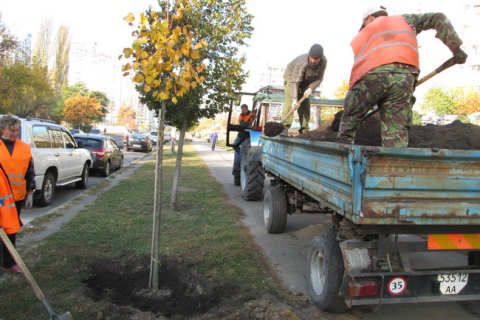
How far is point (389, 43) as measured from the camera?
135 inches

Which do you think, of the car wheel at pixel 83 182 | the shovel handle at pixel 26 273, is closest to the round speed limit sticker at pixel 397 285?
the shovel handle at pixel 26 273

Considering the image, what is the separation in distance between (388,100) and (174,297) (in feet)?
9.81

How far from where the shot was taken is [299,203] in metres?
5.34

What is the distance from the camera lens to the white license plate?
299cm

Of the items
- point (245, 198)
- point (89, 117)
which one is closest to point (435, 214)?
point (245, 198)

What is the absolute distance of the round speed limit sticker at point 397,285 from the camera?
289cm

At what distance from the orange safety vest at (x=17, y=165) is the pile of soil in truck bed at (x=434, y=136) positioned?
11.8ft

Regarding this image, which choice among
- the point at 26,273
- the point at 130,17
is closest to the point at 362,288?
the point at 26,273

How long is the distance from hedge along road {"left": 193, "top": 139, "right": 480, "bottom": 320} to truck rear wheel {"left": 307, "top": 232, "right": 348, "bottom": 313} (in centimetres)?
31

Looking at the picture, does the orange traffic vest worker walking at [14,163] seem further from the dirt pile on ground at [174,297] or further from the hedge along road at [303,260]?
the hedge along road at [303,260]

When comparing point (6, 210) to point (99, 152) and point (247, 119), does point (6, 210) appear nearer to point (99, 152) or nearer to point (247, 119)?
point (247, 119)

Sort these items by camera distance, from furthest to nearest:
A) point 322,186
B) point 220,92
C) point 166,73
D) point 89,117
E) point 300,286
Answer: point 89,117 → point 220,92 → point 300,286 → point 166,73 → point 322,186

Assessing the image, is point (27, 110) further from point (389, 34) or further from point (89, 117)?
point (389, 34)

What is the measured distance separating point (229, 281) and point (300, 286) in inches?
31.6
